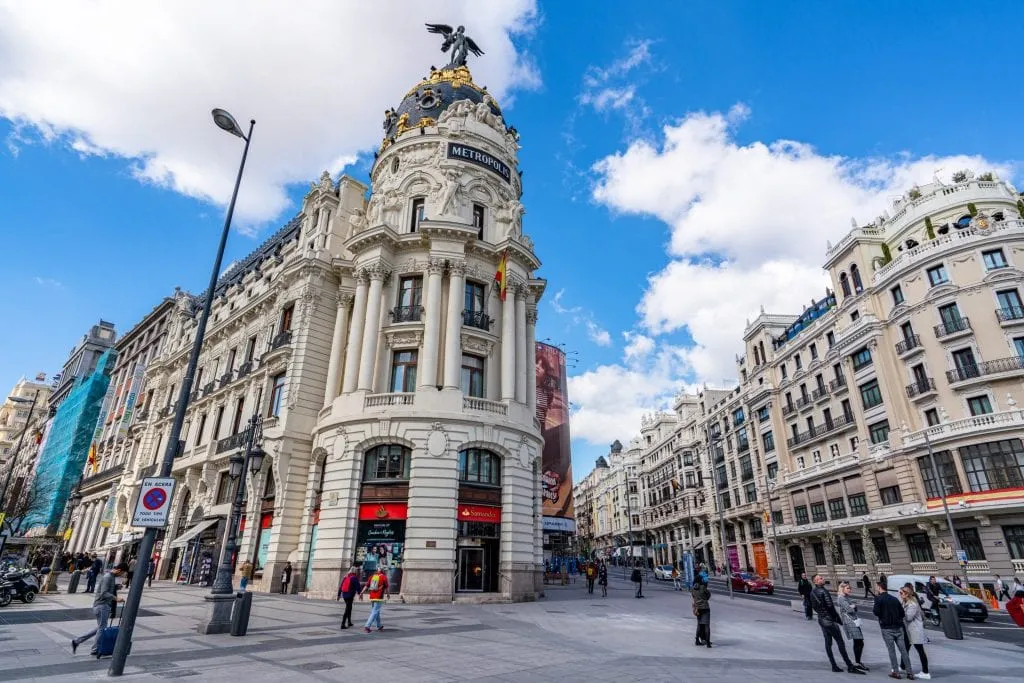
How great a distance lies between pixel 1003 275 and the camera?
115 ft

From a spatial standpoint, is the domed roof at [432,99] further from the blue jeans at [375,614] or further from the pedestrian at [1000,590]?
the pedestrian at [1000,590]

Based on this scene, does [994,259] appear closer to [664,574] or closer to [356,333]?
[664,574]

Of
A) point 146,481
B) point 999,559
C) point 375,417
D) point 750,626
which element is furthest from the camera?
point 999,559

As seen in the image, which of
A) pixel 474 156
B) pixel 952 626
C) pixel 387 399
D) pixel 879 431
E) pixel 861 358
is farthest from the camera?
pixel 861 358

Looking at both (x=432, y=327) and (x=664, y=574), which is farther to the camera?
(x=664, y=574)

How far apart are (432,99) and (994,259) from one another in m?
38.4

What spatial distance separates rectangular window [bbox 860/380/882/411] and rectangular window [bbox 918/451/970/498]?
19.1ft

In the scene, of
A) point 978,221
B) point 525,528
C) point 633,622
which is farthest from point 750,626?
point 978,221

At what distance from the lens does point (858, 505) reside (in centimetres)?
4288

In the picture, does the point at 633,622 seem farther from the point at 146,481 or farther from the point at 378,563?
the point at 146,481

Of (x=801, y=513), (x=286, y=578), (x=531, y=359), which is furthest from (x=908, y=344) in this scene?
(x=286, y=578)

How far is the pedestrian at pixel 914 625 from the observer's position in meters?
10.1

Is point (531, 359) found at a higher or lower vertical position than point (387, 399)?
higher

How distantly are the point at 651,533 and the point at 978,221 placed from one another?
69.7 metres
